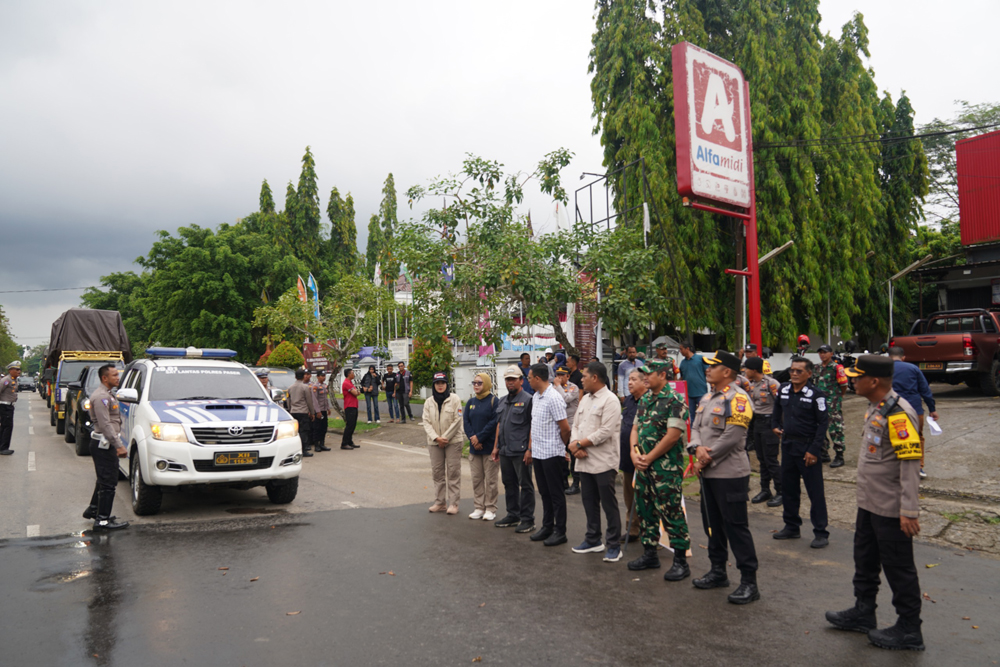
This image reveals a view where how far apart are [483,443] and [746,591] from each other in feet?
12.0

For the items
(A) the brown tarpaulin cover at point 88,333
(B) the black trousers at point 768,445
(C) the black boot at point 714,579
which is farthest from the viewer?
(A) the brown tarpaulin cover at point 88,333

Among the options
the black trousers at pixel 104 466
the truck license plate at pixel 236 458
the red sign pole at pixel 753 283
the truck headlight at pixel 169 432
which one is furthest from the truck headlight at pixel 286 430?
the red sign pole at pixel 753 283

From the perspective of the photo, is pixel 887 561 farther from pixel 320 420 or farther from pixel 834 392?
pixel 320 420

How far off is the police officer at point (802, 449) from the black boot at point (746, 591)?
1933mm

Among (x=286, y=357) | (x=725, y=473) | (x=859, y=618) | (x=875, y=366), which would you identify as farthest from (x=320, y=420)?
(x=286, y=357)

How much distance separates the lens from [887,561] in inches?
170

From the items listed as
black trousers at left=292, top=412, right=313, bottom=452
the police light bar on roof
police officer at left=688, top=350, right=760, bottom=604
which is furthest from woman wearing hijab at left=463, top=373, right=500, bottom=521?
black trousers at left=292, top=412, right=313, bottom=452

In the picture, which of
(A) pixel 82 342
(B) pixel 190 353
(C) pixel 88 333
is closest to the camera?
(B) pixel 190 353

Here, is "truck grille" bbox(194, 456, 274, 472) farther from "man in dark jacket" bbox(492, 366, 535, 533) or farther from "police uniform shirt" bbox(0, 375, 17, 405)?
"police uniform shirt" bbox(0, 375, 17, 405)

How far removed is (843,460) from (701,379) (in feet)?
8.17

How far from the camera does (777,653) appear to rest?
4.21 metres

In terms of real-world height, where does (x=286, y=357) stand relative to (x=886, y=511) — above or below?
above

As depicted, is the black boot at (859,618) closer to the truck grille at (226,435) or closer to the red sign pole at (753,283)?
the truck grille at (226,435)

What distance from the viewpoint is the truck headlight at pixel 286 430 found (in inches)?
340
